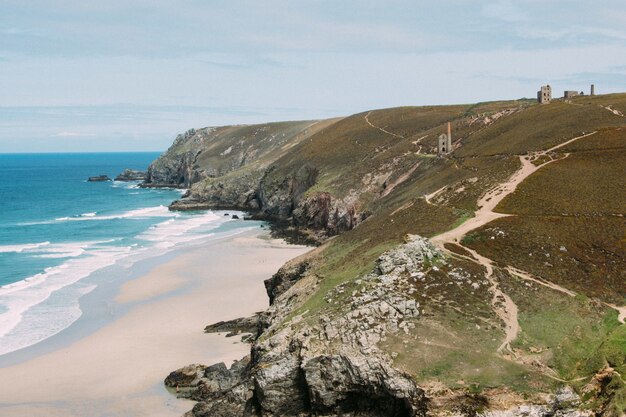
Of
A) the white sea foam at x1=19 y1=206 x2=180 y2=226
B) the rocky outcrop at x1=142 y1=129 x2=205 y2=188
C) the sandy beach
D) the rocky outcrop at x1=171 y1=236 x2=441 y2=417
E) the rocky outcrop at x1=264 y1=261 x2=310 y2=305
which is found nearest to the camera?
the rocky outcrop at x1=171 y1=236 x2=441 y2=417

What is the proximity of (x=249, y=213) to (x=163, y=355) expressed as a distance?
70136 mm

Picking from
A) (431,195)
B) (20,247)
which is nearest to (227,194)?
(20,247)

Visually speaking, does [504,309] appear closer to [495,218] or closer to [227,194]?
[495,218]

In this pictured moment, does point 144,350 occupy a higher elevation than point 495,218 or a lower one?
lower

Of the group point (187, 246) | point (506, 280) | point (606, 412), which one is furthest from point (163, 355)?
point (187, 246)

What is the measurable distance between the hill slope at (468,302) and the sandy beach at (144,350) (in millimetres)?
4157

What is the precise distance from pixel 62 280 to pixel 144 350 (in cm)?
2360

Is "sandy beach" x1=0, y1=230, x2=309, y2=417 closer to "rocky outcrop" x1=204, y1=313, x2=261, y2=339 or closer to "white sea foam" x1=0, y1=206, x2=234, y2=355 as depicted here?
"rocky outcrop" x1=204, y1=313, x2=261, y2=339

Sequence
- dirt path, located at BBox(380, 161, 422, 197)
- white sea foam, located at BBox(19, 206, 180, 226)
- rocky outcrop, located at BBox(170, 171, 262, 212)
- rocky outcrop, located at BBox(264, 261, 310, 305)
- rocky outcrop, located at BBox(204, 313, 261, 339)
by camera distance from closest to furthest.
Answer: rocky outcrop, located at BBox(264, 261, 310, 305) → rocky outcrop, located at BBox(204, 313, 261, 339) → dirt path, located at BBox(380, 161, 422, 197) → white sea foam, located at BBox(19, 206, 180, 226) → rocky outcrop, located at BBox(170, 171, 262, 212)

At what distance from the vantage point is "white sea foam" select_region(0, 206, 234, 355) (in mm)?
46119

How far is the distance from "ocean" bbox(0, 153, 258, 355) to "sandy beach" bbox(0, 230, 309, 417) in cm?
483

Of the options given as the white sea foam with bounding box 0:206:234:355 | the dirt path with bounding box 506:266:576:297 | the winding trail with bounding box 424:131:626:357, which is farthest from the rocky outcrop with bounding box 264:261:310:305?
the white sea foam with bounding box 0:206:234:355

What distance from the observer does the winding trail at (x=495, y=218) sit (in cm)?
2989

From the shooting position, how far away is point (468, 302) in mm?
30734
